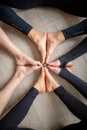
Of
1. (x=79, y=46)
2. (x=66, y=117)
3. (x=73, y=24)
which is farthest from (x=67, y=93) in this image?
(x=73, y=24)

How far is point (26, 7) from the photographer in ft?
3.58

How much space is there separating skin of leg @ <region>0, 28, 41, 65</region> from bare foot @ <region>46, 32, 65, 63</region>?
0.07 metres

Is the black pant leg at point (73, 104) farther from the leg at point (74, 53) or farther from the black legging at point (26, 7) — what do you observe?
the black legging at point (26, 7)

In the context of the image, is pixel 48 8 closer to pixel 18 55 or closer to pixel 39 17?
pixel 39 17

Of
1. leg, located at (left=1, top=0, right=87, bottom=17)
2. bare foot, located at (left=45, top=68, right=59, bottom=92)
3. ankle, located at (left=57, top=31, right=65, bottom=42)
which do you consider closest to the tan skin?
bare foot, located at (left=45, top=68, right=59, bottom=92)

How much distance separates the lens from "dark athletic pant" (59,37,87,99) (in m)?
1.03

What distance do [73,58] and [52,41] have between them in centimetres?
12

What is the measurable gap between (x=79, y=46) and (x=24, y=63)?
258 mm

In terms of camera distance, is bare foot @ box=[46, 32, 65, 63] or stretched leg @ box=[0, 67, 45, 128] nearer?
stretched leg @ box=[0, 67, 45, 128]

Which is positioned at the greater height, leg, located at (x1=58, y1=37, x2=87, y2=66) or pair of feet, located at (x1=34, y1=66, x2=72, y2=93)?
leg, located at (x1=58, y1=37, x2=87, y2=66)

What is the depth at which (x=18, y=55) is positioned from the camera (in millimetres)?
1039

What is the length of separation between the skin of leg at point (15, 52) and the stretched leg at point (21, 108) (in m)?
0.09

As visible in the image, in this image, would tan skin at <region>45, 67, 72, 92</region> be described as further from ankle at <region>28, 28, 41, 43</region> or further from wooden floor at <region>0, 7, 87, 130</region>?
ankle at <region>28, 28, 41, 43</region>

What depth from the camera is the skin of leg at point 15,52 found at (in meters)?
1.03
